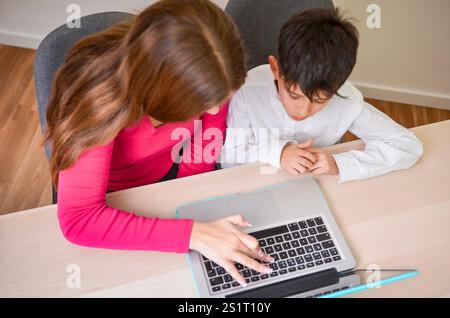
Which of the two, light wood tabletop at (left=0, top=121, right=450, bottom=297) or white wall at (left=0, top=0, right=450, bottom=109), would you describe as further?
white wall at (left=0, top=0, right=450, bottom=109)

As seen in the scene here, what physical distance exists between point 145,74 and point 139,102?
0.20 ft

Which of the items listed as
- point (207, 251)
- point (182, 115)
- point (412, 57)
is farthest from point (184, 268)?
point (412, 57)

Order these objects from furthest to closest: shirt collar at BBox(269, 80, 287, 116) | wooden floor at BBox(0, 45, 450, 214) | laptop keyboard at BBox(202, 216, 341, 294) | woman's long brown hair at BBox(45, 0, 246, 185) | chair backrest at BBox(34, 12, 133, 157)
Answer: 1. wooden floor at BBox(0, 45, 450, 214)
2. shirt collar at BBox(269, 80, 287, 116)
3. chair backrest at BBox(34, 12, 133, 157)
4. laptop keyboard at BBox(202, 216, 341, 294)
5. woman's long brown hair at BBox(45, 0, 246, 185)

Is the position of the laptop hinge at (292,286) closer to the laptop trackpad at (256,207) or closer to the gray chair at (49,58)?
the laptop trackpad at (256,207)

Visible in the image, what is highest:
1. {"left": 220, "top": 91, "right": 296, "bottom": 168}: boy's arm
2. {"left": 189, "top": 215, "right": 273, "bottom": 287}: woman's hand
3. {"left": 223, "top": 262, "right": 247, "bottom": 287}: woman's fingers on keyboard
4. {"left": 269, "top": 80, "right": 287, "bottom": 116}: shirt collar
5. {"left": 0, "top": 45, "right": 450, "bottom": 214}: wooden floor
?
{"left": 269, "top": 80, "right": 287, "bottom": 116}: shirt collar

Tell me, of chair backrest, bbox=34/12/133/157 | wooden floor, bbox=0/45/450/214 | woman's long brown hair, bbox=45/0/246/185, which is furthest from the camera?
wooden floor, bbox=0/45/450/214

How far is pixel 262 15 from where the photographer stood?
1.09m

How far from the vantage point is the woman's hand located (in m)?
0.79

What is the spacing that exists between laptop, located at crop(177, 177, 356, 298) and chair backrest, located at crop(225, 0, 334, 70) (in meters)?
0.39

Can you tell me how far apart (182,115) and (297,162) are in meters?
0.30

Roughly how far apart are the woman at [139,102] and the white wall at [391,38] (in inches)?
37.7

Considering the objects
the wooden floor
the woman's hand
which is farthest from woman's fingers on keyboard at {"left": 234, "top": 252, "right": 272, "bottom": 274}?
the wooden floor

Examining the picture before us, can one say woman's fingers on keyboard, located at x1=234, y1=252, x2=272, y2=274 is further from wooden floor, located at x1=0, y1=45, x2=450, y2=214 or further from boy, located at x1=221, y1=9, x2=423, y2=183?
wooden floor, located at x1=0, y1=45, x2=450, y2=214

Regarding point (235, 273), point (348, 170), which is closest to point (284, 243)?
point (235, 273)
